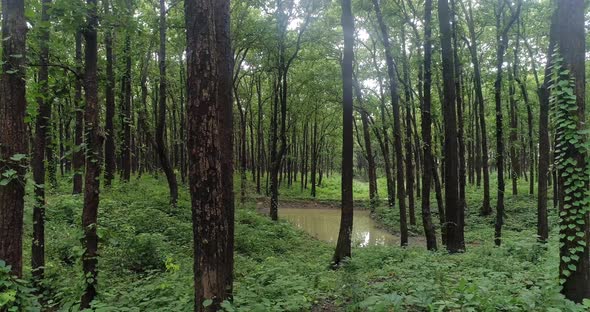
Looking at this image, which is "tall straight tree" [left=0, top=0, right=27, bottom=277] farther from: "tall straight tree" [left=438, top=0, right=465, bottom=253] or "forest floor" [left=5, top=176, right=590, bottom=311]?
"tall straight tree" [left=438, top=0, right=465, bottom=253]

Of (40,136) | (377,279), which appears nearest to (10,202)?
(40,136)

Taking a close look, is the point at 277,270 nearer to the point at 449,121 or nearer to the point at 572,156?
the point at 572,156

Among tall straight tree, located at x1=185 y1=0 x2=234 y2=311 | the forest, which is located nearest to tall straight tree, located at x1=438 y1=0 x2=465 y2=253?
the forest

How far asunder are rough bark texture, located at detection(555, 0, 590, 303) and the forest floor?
0.90 feet

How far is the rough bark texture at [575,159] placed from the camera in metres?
5.18

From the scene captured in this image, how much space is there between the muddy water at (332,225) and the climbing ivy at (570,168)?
409 inches

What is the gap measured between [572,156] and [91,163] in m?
6.97

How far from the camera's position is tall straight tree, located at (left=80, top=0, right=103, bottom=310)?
18.3 ft

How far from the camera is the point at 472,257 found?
8609 millimetres

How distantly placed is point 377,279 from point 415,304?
7.63 feet

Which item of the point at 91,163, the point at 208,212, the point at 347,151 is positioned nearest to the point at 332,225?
the point at 347,151

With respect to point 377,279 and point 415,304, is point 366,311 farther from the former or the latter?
point 377,279

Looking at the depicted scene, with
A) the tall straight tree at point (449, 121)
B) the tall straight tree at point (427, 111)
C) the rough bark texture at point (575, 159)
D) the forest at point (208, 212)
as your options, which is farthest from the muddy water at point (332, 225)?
the rough bark texture at point (575, 159)

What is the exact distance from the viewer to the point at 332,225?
79.2ft
